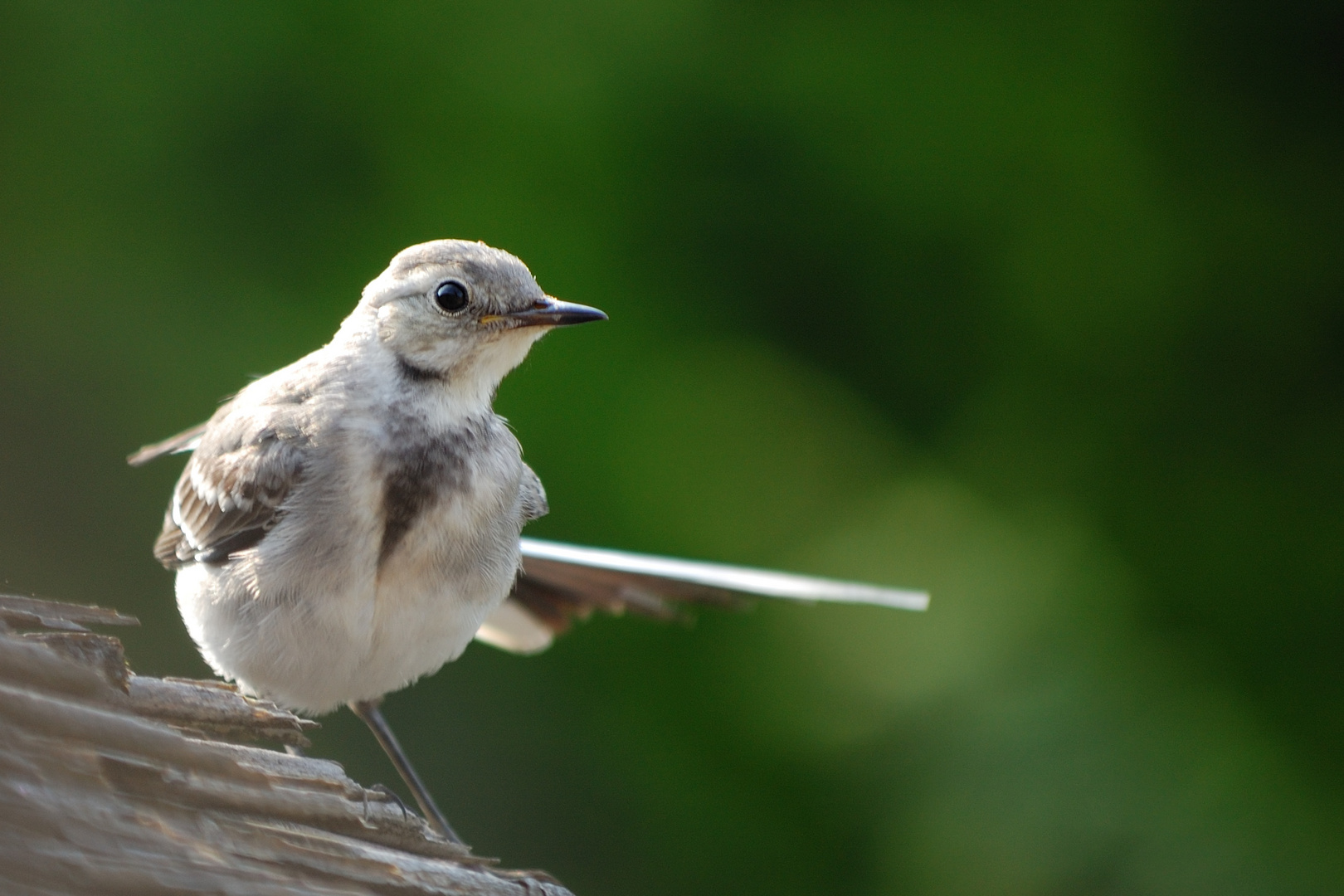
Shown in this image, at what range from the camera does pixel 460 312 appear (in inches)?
89.3

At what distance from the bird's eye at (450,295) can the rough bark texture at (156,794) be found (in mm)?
1044

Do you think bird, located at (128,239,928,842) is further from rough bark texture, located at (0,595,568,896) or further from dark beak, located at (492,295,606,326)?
rough bark texture, located at (0,595,568,896)

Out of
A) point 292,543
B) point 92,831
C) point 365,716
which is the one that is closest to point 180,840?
point 92,831

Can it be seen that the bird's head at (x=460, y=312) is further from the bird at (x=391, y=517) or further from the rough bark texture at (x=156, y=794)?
the rough bark texture at (x=156, y=794)

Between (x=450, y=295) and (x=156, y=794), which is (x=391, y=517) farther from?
(x=156, y=794)

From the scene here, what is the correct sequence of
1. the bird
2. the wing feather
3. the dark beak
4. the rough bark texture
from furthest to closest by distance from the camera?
the dark beak, the wing feather, the bird, the rough bark texture

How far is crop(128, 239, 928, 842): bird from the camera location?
80.0 inches

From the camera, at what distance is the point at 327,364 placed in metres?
2.28

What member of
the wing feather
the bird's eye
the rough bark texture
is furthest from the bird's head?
the rough bark texture

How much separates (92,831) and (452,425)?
1288 mm

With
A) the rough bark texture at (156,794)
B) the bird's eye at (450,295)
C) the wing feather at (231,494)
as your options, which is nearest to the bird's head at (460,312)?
the bird's eye at (450,295)

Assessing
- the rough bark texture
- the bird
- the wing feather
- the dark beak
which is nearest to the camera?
the rough bark texture

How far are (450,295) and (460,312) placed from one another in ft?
0.11

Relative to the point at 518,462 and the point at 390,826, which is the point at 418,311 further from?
the point at 390,826
